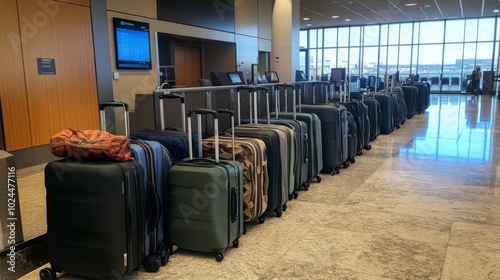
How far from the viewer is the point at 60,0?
15.3 ft

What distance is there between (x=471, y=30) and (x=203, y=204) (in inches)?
763

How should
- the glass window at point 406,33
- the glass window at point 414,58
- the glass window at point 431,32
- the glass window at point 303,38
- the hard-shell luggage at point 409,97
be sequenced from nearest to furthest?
the hard-shell luggage at point 409,97 < the glass window at point 431,32 < the glass window at point 406,33 < the glass window at point 414,58 < the glass window at point 303,38

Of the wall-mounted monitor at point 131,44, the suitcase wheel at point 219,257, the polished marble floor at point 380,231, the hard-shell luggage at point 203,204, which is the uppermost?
the wall-mounted monitor at point 131,44

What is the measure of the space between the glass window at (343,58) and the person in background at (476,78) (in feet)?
19.4

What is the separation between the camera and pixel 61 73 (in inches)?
188

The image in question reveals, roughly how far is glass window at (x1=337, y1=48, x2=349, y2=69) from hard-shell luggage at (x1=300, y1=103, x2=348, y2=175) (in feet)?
56.7

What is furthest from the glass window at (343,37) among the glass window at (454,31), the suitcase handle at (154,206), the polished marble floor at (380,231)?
the suitcase handle at (154,206)

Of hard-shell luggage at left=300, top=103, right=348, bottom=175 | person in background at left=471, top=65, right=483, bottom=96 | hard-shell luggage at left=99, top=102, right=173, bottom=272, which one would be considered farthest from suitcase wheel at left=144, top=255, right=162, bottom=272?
person in background at left=471, top=65, right=483, bottom=96

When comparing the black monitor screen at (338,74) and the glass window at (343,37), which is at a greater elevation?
the glass window at (343,37)

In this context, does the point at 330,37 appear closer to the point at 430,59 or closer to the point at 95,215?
the point at 430,59

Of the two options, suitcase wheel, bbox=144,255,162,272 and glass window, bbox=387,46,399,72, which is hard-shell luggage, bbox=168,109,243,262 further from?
glass window, bbox=387,46,399,72

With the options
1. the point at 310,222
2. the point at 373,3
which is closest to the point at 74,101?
the point at 310,222

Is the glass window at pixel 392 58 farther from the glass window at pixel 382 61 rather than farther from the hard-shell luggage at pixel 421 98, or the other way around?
the hard-shell luggage at pixel 421 98

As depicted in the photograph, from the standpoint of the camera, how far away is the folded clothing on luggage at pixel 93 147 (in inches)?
85.7
